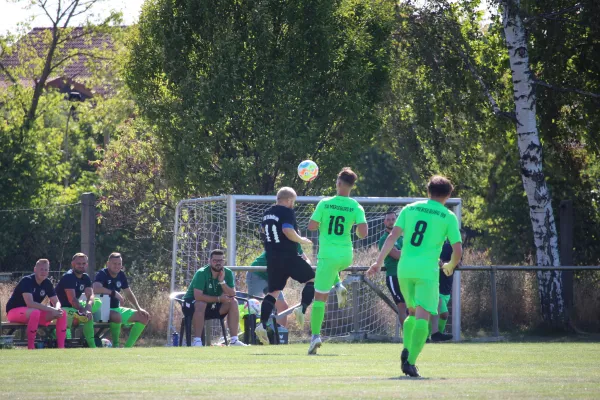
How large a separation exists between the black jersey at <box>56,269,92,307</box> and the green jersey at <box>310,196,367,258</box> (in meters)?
5.22

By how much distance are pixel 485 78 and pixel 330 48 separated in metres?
3.51

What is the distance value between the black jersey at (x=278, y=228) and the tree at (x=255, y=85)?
6983 mm

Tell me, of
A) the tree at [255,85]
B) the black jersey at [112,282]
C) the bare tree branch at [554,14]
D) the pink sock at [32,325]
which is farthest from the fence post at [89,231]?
the bare tree branch at [554,14]

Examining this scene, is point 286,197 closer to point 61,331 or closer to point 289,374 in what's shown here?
point 61,331

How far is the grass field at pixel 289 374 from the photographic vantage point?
718 cm

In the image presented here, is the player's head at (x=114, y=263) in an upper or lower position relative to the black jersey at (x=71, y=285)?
upper

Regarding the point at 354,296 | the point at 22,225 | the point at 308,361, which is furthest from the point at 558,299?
the point at 22,225

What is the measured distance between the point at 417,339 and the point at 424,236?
86 cm

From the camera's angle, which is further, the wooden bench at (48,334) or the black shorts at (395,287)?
the black shorts at (395,287)

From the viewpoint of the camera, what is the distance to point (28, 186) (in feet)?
90.7

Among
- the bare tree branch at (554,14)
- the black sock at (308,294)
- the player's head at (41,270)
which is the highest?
the bare tree branch at (554,14)

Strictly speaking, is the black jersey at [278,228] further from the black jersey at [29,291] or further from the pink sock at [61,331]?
the black jersey at [29,291]

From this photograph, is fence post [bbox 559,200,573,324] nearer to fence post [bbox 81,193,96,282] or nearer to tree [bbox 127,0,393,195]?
tree [bbox 127,0,393,195]

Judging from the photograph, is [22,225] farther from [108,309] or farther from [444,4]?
[444,4]
